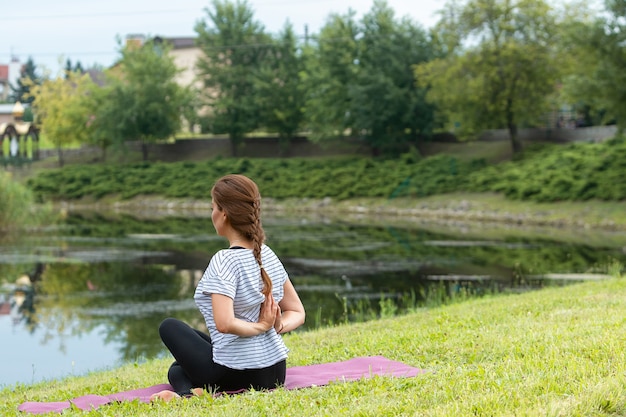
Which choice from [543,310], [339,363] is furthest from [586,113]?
[339,363]

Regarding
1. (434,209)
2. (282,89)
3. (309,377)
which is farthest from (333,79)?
(309,377)

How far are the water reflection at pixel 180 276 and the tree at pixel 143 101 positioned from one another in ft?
84.9

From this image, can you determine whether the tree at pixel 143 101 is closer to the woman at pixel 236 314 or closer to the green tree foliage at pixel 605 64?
the green tree foliage at pixel 605 64

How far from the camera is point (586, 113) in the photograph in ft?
178

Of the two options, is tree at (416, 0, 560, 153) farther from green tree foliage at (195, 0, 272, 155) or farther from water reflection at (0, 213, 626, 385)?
green tree foliage at (195, 0, 272, 155)

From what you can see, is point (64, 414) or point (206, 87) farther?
point (206, 87)

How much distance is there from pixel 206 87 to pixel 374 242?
3559 centimetres

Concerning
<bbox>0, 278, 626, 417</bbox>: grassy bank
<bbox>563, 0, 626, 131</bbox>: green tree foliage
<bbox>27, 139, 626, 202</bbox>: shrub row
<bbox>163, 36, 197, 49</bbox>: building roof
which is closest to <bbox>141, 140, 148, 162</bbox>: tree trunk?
<bbox>27, 139, 626, 202</bbox>: shrub row

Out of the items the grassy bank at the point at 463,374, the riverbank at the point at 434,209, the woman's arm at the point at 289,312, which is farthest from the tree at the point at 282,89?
the woman's arm at the point at 289,312

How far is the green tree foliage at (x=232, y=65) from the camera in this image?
2488 inches

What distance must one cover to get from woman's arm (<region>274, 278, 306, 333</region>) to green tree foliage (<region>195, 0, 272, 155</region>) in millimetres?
55482

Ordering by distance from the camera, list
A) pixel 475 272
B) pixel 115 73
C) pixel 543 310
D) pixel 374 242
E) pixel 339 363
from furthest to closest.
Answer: pixel 115 73 → pixel 374 242 → pixel 475 272 → pixel 543 310 → pixel 339 363

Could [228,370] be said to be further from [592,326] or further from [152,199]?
[152,199]

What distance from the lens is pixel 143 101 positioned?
6338cm
